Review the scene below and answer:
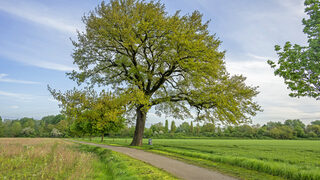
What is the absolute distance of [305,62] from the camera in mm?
12844

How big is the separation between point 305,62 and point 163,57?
11747 mm

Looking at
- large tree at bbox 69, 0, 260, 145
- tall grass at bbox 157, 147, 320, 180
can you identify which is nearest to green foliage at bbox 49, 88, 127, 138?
large tree at bbox 69, 0, 260, 145

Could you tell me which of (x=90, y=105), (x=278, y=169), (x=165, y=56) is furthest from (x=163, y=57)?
(x=278, y=169)

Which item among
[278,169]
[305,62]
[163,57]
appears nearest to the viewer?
[278,169]

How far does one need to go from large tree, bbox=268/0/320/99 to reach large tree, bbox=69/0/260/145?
17.4 feet

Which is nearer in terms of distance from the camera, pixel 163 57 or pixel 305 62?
pixel 305 62

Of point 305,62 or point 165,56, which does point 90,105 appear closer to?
point 165,56

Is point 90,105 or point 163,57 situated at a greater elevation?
point 163,57

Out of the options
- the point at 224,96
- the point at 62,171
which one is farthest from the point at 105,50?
the point at 62,171

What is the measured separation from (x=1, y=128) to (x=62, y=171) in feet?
389

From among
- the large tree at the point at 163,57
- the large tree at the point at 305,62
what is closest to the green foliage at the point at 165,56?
the large tree at the point at 163,57

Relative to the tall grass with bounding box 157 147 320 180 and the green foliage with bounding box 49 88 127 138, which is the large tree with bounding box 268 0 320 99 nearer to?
the tall grass with bounding box 157 147 320 180

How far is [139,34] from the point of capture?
1939cm

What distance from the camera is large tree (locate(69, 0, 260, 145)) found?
18344 millimetres
